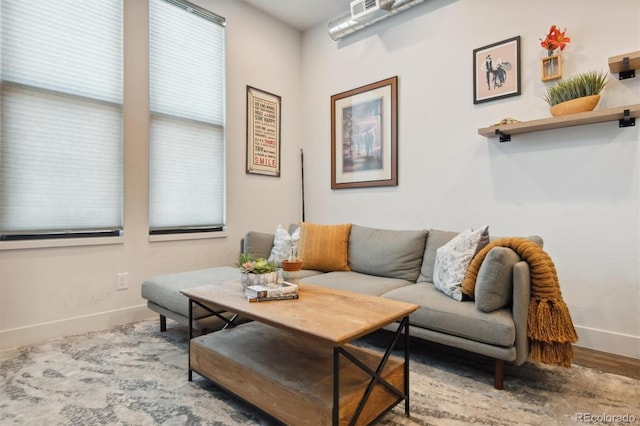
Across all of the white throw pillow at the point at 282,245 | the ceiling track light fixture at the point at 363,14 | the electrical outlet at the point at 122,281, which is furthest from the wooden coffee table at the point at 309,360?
the ceiling track light fixture at the point at 363,14

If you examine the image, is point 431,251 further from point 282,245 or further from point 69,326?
point 69,326

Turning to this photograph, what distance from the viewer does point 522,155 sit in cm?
269

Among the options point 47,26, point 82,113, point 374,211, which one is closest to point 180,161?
→ point 82,113

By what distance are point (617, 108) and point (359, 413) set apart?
235 centimetres

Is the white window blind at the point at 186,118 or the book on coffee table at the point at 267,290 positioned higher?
the white window blind at the point at 186,118

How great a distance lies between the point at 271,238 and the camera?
3340 mm

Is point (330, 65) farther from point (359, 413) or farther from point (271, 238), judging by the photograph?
point (359, 413)

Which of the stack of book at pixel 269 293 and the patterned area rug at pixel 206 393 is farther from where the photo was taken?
the stack of book at pixel 269 293

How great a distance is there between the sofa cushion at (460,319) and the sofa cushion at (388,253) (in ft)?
1.69

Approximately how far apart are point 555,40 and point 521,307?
6.28 feet

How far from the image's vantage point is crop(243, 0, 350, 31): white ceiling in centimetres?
371

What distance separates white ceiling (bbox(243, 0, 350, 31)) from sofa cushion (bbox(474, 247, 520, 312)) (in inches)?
121

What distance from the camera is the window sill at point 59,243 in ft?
7.80

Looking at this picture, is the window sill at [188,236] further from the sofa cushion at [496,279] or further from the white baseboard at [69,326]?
the sofa cushion at [496,279]
